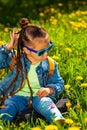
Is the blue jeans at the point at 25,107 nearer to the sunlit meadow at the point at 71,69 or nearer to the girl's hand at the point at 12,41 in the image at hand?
the sunlit meadow at the point at 71,69

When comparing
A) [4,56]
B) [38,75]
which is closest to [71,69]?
[38,75]

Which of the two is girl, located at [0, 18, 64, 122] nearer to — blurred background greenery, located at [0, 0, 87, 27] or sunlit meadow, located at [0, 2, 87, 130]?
sunlit meadow, located at [0, 2, 87, 130]

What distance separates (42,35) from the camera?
405 centimetres

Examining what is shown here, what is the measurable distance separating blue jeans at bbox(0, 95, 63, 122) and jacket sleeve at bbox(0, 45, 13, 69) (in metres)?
0.30

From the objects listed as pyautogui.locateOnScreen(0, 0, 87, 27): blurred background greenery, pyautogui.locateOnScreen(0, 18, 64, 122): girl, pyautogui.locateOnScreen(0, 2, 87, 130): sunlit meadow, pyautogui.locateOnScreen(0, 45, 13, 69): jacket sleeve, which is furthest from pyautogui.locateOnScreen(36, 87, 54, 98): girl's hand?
pyautogui.locateOnScreen(0, 0, 87, 27): blurred background greenery

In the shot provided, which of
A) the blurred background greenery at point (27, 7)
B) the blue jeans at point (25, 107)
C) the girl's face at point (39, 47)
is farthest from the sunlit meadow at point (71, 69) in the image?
the blurred background greenery at point (27, 7)

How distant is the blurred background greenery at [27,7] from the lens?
9731 mm

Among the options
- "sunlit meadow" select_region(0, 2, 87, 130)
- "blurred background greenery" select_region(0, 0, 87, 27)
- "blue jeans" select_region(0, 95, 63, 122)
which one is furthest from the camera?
"blurred background greenery" select_region(0, 0, 87, 27)

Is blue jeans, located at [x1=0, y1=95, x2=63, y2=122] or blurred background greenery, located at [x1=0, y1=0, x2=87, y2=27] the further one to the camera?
blurred background greenery, located at [x1=0, y1=0, x2=87, y2=27]

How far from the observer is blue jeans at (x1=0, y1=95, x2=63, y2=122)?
13.1 feet

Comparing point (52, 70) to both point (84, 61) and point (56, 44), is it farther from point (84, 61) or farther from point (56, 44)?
point (56, 44)

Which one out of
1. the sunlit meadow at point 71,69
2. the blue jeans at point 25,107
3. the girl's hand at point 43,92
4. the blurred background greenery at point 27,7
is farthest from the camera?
the blurred background greenery at point 27,7

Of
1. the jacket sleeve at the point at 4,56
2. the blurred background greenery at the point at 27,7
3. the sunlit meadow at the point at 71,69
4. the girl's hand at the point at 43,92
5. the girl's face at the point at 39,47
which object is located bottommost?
the blurred background greenery at the point at 27,7

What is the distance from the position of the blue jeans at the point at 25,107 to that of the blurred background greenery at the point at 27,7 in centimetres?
532
